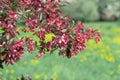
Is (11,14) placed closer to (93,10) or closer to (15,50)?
(15,50)

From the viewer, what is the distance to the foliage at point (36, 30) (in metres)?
4.92

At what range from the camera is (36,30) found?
5.05 meters

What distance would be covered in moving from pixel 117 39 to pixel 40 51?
1468 cm

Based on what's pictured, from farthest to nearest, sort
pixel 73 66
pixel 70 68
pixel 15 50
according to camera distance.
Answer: pixel 73 66, pixel 70 68, pixel 15 50

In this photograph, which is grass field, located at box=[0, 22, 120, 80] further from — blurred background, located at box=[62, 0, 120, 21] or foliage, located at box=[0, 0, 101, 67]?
blurred background, located at box=[62, 0, 120, 21]

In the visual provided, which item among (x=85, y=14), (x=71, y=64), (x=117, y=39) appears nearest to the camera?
(x=71, y=64)

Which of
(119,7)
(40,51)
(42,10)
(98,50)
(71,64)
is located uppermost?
(42,10)

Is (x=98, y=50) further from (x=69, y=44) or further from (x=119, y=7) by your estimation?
(x=119, y=7)

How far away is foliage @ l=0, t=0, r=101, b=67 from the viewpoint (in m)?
4.92

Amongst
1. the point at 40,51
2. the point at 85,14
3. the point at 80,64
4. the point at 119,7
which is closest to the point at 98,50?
the point at 80,64

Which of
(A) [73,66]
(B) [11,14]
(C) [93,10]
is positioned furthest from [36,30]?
(C) [93,10]

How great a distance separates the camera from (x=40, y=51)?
529 cm

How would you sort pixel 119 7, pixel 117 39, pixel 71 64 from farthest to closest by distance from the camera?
pixel 119 7
pixel 117 39
pixel 71 64

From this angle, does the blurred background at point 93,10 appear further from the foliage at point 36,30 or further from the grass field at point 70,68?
the foliage at point 36,30
